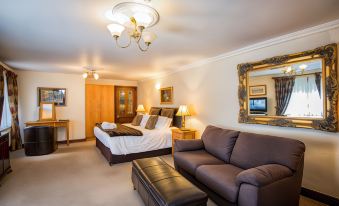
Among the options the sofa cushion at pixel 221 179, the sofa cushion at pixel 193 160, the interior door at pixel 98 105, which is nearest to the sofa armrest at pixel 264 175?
the sofa cushion at pixel 221 179

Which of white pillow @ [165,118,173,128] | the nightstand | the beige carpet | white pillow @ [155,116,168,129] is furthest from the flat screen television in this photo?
white pillow @ [155,116,168,129]

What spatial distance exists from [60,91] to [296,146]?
6.30 meters

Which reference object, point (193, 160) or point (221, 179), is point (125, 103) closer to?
point (193, 160)

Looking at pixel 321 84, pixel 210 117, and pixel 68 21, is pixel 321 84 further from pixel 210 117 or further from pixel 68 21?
pixel 68 21

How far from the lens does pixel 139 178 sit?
2322mm

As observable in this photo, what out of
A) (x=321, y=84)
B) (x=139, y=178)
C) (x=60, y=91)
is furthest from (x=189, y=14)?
(x=60, y=91)

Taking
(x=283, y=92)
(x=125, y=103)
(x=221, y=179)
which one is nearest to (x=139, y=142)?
(x=221, y=179)

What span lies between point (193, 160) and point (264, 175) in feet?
3.55

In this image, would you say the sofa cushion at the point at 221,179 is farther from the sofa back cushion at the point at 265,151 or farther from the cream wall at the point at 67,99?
the cream wall at the point at 67,99

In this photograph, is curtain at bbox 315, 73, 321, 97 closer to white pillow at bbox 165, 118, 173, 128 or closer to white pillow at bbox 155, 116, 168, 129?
white pillow at bbox 165, 118, 173, 128

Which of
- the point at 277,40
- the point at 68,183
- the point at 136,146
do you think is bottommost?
the point at 68,183

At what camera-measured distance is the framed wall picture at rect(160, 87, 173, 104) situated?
5.45 meters

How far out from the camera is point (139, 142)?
398cm

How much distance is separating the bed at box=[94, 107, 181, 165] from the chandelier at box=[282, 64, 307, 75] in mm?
2808
